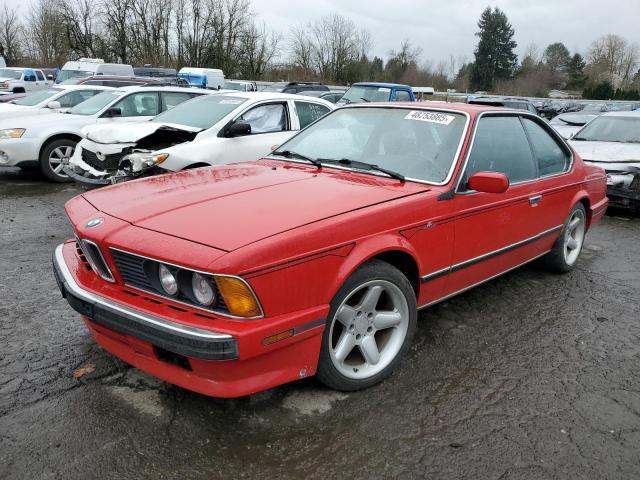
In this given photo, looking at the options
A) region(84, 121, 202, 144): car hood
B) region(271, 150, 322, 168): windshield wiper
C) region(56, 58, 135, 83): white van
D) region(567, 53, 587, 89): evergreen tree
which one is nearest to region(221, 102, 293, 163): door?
region(84, 121, 202, 144): car hood

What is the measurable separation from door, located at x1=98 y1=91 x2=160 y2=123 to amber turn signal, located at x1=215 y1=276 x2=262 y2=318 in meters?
7.53

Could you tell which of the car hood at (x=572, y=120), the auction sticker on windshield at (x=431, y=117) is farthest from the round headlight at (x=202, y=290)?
the car hood at (x=572, y=120)

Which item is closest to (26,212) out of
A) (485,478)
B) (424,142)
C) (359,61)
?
(424,142)

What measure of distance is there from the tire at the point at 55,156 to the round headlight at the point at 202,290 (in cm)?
732

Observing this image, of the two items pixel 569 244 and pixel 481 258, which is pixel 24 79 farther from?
pixel 481 258

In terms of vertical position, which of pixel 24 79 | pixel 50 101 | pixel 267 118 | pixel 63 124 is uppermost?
pixel 267 118

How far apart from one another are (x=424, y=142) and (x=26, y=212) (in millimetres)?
5496

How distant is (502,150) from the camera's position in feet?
12.5

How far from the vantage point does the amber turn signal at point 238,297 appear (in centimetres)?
219

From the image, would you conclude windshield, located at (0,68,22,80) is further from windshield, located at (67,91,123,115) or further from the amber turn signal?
the amber turn signal

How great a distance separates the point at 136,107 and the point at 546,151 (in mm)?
7167

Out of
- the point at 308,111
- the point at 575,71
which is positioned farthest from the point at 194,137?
the point at 575,71

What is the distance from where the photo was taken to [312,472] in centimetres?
225

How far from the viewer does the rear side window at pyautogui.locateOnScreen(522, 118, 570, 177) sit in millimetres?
4191
